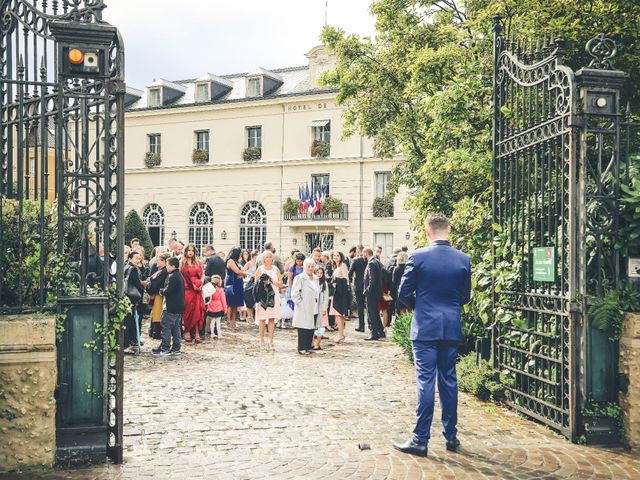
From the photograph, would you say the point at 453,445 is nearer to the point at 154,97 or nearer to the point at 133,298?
the point at 133,298

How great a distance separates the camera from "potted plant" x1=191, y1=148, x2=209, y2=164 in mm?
39844

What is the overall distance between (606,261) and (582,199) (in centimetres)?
71

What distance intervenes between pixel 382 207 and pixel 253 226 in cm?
765

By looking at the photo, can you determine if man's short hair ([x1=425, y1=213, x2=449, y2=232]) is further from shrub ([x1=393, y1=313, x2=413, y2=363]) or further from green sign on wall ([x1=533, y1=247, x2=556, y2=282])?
shrub ([x1=393, y1=313, x2=413, y2=363])

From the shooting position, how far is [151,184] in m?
41.2

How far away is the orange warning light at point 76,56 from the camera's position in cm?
566

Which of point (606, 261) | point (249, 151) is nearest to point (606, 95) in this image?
point (606, 261)

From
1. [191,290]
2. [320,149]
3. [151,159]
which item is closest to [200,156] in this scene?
[151,159]

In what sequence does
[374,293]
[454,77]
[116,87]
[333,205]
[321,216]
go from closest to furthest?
[116,87], [454,77], [374,293], [333,205], [321,216]

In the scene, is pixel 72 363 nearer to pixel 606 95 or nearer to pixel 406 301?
pixel 406 301

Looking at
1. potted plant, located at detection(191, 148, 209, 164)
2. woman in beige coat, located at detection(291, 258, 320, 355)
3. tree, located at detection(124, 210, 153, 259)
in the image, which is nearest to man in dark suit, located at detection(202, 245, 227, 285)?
woman in beige coat, located at detection(291, 258, 320, 355)

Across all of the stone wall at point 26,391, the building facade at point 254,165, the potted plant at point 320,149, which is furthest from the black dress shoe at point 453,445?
the potted plant at point 320,149

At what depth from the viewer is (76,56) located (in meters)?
5.67

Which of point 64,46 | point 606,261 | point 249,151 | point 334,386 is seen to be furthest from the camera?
point 249,151
